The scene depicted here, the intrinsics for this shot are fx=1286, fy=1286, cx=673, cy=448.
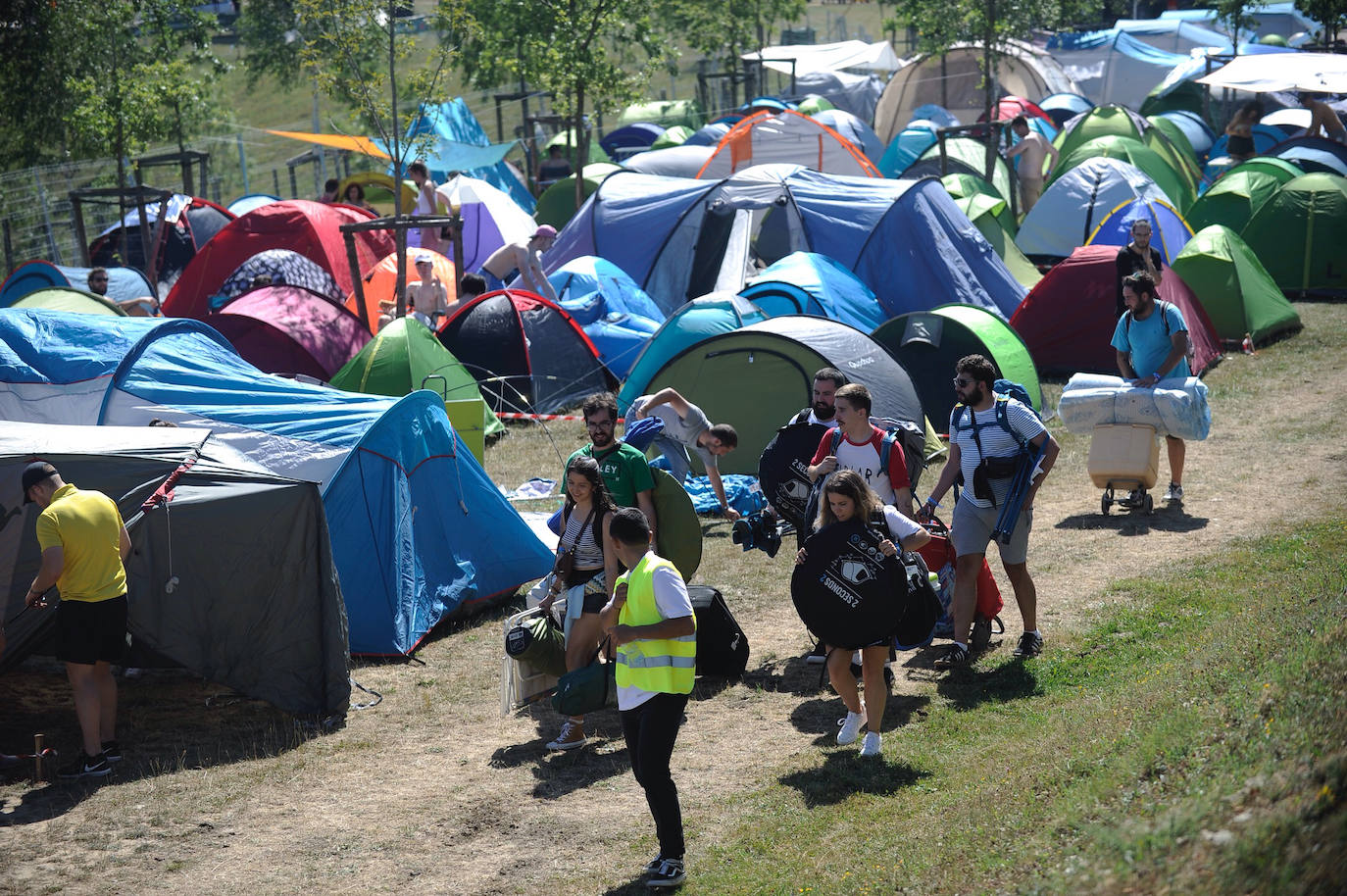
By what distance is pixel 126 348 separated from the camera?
9406 millimetres

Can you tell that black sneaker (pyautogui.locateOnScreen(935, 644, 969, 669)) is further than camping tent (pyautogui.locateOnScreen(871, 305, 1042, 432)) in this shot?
No

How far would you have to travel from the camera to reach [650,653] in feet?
16.9

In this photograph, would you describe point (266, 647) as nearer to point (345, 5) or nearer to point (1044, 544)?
point (1044, 544)

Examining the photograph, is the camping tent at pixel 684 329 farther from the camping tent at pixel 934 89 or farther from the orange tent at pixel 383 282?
the camping tent at pixel 934 89

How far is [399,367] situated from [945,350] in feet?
17.4

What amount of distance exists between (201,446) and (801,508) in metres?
3.51

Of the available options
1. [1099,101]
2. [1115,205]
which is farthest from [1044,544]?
[1099,101]

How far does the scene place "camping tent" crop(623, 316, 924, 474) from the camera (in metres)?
11.5

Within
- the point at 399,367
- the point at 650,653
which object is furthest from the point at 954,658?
the point at 399,367

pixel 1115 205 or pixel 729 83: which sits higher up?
pixel 729 83

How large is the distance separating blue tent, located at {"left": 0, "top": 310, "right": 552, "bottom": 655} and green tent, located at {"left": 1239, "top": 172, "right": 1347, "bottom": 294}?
1386 centimetres

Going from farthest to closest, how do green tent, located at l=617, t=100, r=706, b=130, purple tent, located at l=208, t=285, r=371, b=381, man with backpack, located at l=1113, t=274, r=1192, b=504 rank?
green tent, located at l=617, t=100, r=706, b=130
purple tent, located at l=208, t=285, r=371, b=381
man with backpack, located at l=1113, t=274, r=1192, b=504

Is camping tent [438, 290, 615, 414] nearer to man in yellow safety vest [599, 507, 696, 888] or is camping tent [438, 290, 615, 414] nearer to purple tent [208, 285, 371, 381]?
purple tent [208, 285, 371, 381]

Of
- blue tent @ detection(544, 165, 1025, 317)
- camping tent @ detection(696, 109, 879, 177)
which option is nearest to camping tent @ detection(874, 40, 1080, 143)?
camping tent @ detection(696, 109, 879, 177)
